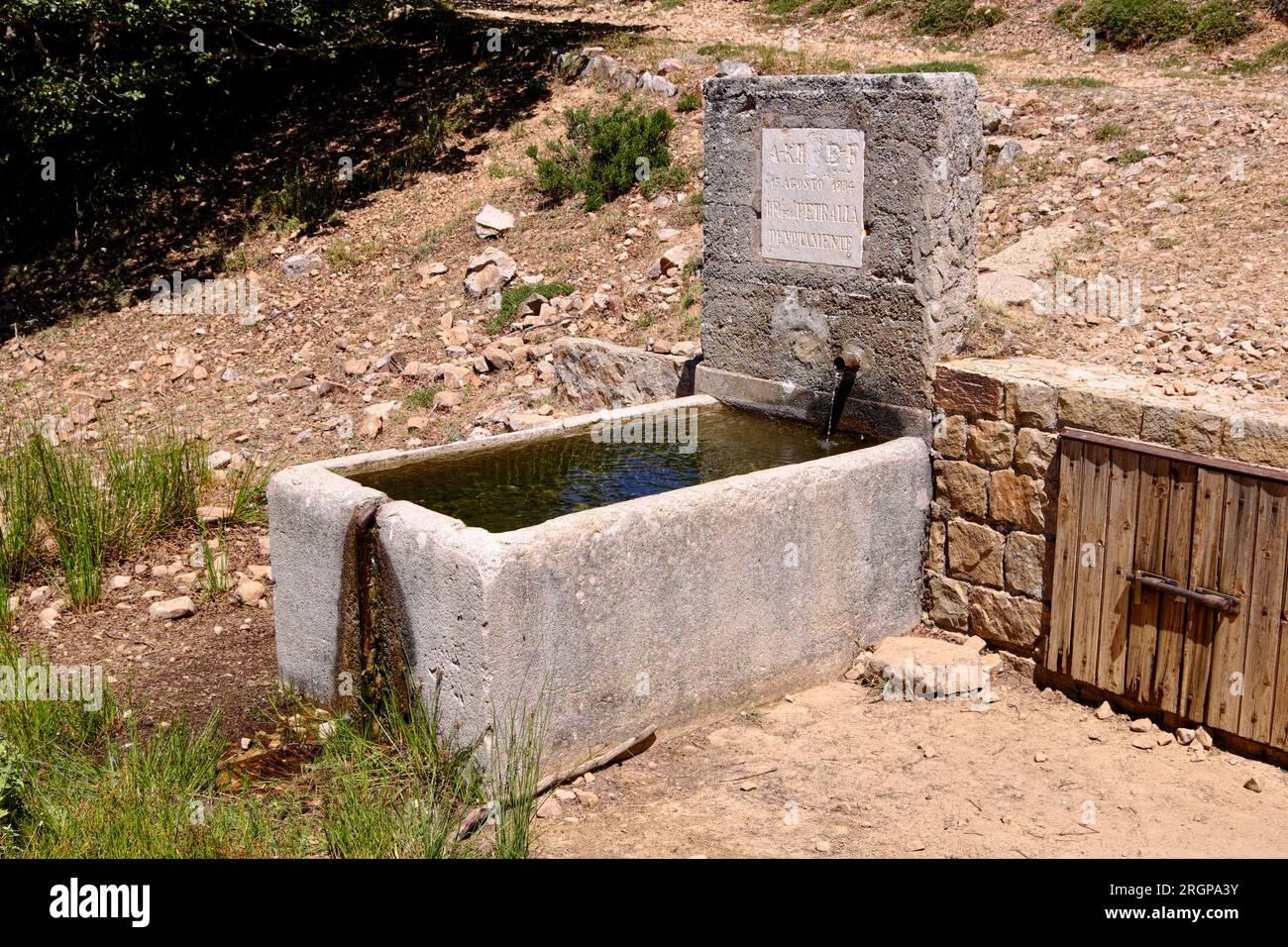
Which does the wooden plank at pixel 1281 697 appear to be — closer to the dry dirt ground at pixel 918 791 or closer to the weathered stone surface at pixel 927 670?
the dry dirt ground at pixel 918 791

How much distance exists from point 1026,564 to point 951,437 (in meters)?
0.67

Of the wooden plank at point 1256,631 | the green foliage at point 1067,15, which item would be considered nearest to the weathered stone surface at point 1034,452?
the wooden plank at point 1256,631

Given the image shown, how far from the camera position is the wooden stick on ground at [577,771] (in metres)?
4.40

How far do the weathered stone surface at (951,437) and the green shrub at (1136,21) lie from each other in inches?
308

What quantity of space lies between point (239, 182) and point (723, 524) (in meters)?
9.59

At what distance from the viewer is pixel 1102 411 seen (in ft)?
17.0

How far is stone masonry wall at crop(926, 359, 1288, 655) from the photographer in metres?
5.17

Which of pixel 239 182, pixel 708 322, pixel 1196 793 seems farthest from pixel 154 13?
pixel 1196 793

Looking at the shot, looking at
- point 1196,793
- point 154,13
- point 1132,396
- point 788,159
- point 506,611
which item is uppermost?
point 154,13

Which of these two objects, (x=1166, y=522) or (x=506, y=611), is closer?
(x=506, y=611)

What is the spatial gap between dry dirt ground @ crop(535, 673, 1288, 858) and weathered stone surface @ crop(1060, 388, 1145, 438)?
1.22 m

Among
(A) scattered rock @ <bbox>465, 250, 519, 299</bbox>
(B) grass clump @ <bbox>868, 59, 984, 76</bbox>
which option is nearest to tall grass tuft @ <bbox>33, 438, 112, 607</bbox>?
(A) scattered rock @ <bbox>465, 250, 519, 299</bbox>

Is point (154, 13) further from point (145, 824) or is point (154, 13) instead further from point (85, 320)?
point (145, 824)

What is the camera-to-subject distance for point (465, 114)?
41.9ft
